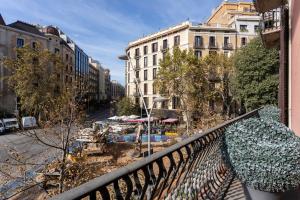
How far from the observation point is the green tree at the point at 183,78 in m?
37.5

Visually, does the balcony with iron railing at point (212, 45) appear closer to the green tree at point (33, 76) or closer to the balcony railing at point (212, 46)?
the balcony railing at point (212, 46)

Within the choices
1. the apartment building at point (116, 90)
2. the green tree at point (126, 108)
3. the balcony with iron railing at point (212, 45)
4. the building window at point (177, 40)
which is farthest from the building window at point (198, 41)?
the apartment building at point (116, 90)

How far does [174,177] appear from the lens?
2.73 m

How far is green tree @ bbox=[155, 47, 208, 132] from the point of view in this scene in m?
37.5

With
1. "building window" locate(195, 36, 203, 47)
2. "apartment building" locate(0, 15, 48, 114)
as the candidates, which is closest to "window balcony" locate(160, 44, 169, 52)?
"building window" locate(195, 36, 203, 47)

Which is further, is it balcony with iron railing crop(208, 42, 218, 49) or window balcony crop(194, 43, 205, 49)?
balcony with iron railing crop(208, 42, 218, 49)

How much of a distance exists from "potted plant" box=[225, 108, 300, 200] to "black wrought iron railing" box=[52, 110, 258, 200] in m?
0.28

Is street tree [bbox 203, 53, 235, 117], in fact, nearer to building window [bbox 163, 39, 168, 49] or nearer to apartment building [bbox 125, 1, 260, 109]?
apartment building [bbox 125, 1, 260, 109]

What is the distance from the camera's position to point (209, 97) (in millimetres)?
40469

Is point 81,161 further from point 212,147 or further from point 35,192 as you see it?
point 212,147

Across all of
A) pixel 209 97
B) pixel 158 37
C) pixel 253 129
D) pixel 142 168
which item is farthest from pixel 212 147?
pixel 158 37

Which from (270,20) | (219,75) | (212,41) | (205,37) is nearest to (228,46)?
(212,41)

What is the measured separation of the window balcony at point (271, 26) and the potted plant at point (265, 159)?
9.43 m

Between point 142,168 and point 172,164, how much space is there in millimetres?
637
